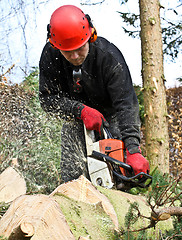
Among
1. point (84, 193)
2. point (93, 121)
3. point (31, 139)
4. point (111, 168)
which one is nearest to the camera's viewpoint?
point (84, 193)

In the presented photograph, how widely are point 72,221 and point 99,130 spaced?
120cm

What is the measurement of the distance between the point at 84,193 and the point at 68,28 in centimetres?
146

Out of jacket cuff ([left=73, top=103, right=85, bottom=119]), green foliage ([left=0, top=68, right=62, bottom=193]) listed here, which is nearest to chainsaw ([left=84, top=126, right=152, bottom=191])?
jacket cuff ([left=73, top=103, right=85, bottom=119])

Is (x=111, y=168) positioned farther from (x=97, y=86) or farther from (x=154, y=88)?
(x=154, y=88)

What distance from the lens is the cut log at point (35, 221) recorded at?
4.27ft

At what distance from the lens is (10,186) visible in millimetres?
2900

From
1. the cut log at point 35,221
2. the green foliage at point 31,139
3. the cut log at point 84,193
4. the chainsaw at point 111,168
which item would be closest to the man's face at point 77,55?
the chainsaw at point 111,168

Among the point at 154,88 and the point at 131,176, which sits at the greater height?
the point at 154,88

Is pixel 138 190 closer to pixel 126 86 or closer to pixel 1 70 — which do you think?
pixel 126 86

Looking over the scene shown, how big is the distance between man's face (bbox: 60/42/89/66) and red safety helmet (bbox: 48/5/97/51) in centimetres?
7

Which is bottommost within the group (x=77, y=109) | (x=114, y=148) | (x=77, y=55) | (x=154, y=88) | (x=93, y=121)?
(x=114, y=148)

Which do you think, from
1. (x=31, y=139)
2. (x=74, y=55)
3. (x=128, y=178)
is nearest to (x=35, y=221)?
(x=128, y=178)

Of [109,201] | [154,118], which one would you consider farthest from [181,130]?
[109,201]

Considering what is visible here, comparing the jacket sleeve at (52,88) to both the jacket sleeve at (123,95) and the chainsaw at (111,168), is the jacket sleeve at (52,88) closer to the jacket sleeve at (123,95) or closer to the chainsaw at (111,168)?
the jacket sleeve at (123,95)
